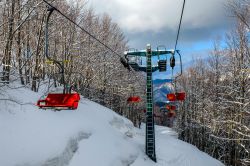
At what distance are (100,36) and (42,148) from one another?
83.4 feet

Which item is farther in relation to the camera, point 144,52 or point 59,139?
point 144,52

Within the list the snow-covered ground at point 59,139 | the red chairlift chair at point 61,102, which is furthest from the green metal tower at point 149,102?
the red chairlift chair at point 61,102

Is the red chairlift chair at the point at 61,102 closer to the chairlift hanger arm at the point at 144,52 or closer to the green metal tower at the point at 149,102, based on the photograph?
the green metal tower at the point at 149,102

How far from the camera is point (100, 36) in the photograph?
121 feet

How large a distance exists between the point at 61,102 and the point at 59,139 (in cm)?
513

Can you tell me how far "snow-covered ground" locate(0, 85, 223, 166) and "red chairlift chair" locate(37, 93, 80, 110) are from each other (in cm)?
294

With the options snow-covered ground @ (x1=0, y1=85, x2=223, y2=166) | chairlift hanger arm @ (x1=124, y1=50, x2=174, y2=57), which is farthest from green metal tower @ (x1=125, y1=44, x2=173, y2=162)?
snow-covered ground @ (x1=0, y1=85, x2=223, y2=166)

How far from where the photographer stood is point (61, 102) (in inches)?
369

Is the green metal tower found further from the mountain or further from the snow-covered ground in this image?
the mountain

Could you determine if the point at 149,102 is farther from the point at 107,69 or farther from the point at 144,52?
the point at 107,69

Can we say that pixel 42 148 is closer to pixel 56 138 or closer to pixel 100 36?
pixel 56 138

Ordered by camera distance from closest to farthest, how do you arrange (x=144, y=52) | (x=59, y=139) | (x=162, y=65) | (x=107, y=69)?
(x=59, y=139)
(x=162, y=65)
(x=144, y=52)
(x=107, y=69)

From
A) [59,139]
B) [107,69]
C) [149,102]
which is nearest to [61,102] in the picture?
[59,139]

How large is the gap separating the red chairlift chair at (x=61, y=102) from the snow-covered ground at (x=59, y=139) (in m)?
2.94
